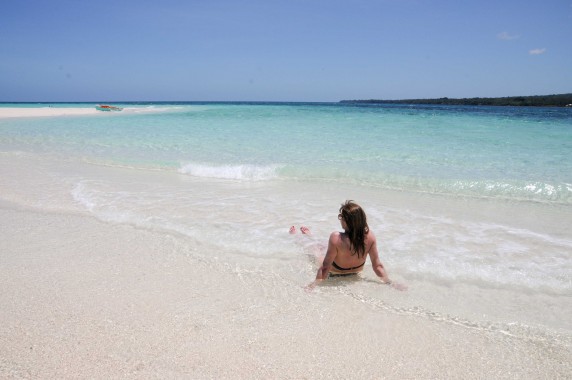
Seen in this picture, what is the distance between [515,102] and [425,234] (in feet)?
291

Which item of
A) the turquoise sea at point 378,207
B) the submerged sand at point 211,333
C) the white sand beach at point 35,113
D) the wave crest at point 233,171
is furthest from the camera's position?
the white sand beach at point 35,113

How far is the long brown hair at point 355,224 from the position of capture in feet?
11.2

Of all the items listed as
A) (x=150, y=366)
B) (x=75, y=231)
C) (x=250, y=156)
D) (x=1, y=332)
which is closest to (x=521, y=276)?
(x=150, y=366)

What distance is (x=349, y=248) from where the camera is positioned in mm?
3521

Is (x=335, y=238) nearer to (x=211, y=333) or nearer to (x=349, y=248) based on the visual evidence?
(x=349, y=248)

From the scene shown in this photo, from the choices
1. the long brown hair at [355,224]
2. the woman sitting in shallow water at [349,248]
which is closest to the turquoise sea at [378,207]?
the woman sitting in shallow water at [349,248]

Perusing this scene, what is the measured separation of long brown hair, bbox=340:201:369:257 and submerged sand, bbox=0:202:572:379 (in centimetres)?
46

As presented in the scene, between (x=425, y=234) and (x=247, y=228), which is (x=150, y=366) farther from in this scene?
Result: (x=425, y=234)

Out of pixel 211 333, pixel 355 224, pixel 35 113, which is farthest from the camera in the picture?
pixel 35 113

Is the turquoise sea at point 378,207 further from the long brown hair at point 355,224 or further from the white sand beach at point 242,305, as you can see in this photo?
the long brown hair at point 355,224

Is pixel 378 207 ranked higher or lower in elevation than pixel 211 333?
higher

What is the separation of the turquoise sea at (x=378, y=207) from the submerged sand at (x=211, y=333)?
24 centimetres

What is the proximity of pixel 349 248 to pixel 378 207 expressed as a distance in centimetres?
274

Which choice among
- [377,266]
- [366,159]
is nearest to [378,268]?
[377,266]
